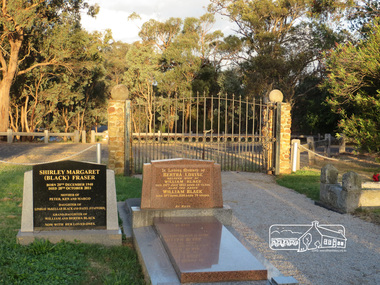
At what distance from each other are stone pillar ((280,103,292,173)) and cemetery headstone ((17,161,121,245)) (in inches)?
318

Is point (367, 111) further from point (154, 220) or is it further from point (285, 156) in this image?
point (154, 220)

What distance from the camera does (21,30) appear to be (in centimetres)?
2284

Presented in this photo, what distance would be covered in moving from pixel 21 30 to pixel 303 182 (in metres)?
18.8

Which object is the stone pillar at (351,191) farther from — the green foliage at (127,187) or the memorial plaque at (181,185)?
the green foliage at (127,187)

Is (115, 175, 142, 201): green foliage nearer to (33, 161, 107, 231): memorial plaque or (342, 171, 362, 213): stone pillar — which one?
(33, 161, 107, 231): memorial plaque

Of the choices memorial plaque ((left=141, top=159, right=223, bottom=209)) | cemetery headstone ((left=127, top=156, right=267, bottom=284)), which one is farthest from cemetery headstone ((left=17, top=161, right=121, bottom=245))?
memorial plaque ((left=141, top=159, right=223, bottom=209))

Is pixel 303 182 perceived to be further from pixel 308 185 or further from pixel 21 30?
pixel 21 30

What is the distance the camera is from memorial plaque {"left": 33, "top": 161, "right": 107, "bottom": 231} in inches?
224

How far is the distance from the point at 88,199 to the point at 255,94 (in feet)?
85.4

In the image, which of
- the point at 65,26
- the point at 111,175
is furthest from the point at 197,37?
the point at 111,175

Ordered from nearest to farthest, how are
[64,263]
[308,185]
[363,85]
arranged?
[64,263]
[308,185]
[363,85]

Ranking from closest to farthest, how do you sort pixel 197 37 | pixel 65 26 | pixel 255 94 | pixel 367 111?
pixel 367 111
pixel 65 26
pixel 255 94
pixel 197 37

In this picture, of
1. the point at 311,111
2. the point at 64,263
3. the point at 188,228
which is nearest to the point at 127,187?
the point at 188,228

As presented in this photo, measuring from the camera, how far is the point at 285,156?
42.3 feet
